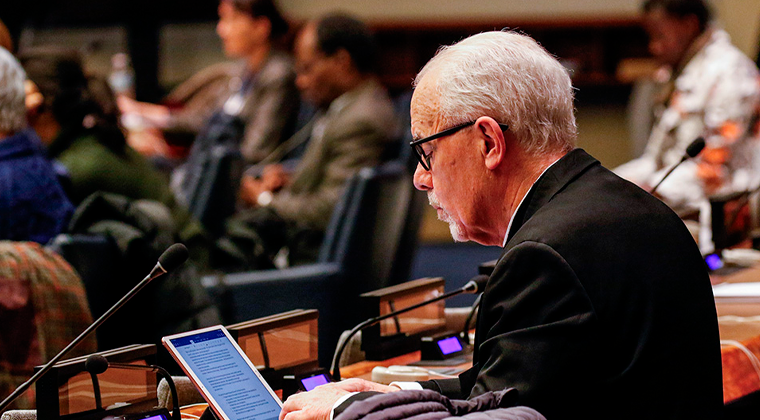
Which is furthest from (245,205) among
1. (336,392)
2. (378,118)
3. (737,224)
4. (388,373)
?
(336,392)

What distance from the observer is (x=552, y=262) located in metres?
1.16

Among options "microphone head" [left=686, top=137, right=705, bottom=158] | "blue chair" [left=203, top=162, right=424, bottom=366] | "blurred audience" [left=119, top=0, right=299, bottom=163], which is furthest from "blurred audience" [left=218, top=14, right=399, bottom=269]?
"microphone head" [left=686, top=137, right=705, bottom=158]

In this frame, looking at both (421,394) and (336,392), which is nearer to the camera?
(421,394)

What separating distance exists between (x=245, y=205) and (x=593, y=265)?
12.2ft

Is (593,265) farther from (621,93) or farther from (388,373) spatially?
(621,93)

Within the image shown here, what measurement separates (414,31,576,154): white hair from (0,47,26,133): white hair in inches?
58.4

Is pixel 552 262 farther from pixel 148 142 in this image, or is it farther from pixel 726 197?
pixel 148 142

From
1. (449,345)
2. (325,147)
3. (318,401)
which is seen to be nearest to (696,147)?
(449,345)

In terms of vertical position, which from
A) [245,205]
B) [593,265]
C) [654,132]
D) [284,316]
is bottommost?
[245,205]

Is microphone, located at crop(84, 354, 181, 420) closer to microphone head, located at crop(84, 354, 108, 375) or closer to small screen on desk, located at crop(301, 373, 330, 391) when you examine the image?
microphone head, located at crop(84, 354, 108, 375)

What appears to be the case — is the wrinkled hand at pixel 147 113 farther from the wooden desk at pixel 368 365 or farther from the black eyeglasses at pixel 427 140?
the black eyeglasses at pixel 427 140

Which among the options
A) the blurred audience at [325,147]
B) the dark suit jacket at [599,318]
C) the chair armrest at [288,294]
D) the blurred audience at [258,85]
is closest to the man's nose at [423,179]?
the dark suit jacket at [599,318]

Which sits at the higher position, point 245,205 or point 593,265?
point 593,265

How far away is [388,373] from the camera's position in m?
1.71
